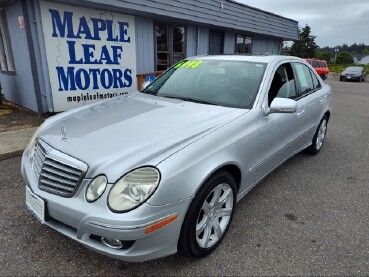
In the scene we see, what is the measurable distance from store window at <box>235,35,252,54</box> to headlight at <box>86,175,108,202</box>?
38.7 ft

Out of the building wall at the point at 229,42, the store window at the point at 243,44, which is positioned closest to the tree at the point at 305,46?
the store window at the point at 243,44

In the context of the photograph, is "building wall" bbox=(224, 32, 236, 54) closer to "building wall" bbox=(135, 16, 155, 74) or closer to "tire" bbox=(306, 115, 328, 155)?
"building wall" bbox=(135, 16, 155, 74)

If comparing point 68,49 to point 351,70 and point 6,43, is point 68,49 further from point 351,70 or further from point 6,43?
point 351,70

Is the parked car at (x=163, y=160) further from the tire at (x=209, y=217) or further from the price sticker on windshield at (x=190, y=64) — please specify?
the price sticker on windshield at (x=190, y=64)

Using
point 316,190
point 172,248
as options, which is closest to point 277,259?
point 172,248

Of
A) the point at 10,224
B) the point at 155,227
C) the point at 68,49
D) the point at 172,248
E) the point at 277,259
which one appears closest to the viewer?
the point at 155,227

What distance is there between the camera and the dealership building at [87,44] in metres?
6.09

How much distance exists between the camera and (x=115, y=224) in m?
1.72

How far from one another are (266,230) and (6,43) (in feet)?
25.1

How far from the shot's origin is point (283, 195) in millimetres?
3355

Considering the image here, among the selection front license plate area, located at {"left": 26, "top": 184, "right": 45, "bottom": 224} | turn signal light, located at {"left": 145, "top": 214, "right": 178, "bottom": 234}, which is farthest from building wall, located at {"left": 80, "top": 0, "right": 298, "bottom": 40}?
turn signal light, located at {"left": 145, "top": 214, "right": 178, "bottom": 234}

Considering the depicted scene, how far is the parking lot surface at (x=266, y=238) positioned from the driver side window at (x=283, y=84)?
114 centimetres

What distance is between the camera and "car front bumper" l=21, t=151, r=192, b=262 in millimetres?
1734

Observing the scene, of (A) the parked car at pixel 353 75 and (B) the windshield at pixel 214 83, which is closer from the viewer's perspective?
(B) the windshield at pixel 214 83
